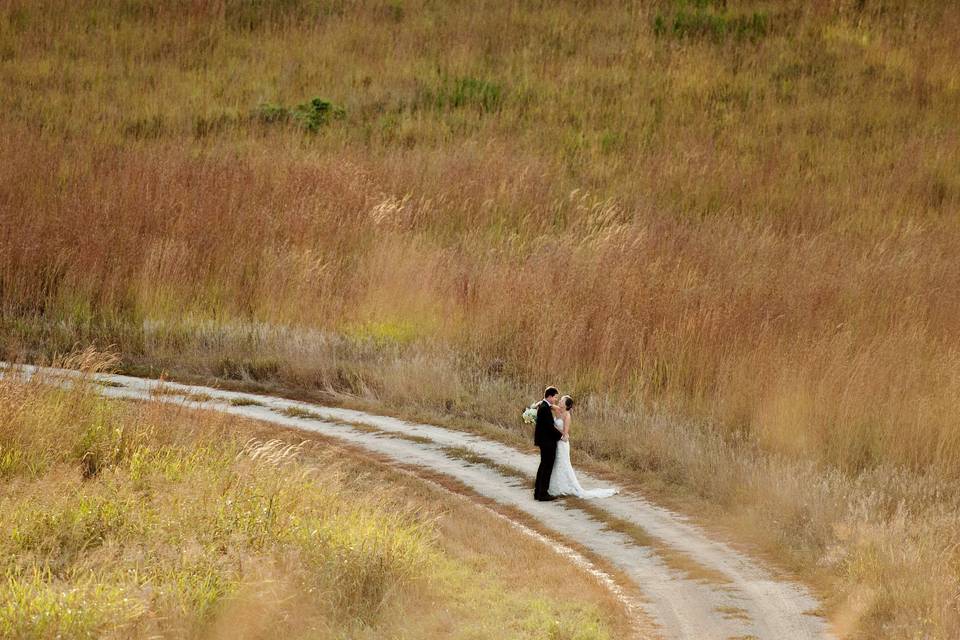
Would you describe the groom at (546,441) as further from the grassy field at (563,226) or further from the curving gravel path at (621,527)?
the grassy field at (563,226)

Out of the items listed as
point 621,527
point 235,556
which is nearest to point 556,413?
point 621,527

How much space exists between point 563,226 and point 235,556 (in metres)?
15.4

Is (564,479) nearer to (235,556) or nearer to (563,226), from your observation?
(235,556)

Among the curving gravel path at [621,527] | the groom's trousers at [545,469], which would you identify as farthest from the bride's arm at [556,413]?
the curving gravel path at [621,527]

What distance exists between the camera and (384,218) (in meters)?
22.4

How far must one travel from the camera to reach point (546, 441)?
41.2 ft

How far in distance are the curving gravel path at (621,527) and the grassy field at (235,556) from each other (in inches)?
22.4

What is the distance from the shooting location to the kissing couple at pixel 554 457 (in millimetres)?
12594

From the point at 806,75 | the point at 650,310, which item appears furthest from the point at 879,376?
the point at 806,75

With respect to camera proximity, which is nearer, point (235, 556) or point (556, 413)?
point (235, 556)

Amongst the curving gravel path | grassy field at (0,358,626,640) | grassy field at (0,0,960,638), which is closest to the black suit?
the curving gravel path

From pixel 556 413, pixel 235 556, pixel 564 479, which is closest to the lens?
pixel 235 556

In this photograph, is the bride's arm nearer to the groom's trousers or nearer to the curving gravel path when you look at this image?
the groom's trousers

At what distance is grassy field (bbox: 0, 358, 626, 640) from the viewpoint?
8.52 metres
